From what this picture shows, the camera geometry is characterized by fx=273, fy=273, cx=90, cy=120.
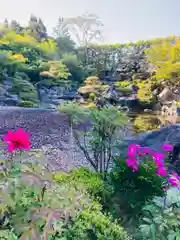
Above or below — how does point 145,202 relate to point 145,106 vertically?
above

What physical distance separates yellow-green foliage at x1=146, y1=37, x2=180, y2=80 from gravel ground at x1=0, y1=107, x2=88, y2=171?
8.06m

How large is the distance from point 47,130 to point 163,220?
4362 millimetres

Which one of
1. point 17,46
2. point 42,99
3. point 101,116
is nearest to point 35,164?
point 101,116

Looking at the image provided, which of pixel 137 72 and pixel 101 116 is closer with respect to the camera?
pixel 101 116

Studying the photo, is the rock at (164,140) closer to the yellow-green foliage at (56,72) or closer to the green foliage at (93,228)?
the green foliage at (93,228)

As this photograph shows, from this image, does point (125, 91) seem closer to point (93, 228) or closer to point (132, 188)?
point (132, 188)

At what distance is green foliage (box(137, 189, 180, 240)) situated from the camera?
1.55m

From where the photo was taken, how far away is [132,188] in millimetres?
2080

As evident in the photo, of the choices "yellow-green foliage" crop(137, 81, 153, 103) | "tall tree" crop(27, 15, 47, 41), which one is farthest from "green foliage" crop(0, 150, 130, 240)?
"tall tree" crop(27, 15, 47, 41)

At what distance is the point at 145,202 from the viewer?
6.51 feet

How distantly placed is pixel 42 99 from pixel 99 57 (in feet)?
27.6

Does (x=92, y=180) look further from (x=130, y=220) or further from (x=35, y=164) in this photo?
(x=35, y=164)

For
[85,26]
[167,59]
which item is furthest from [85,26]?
[167,59]

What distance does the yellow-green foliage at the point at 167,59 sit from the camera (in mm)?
12570
